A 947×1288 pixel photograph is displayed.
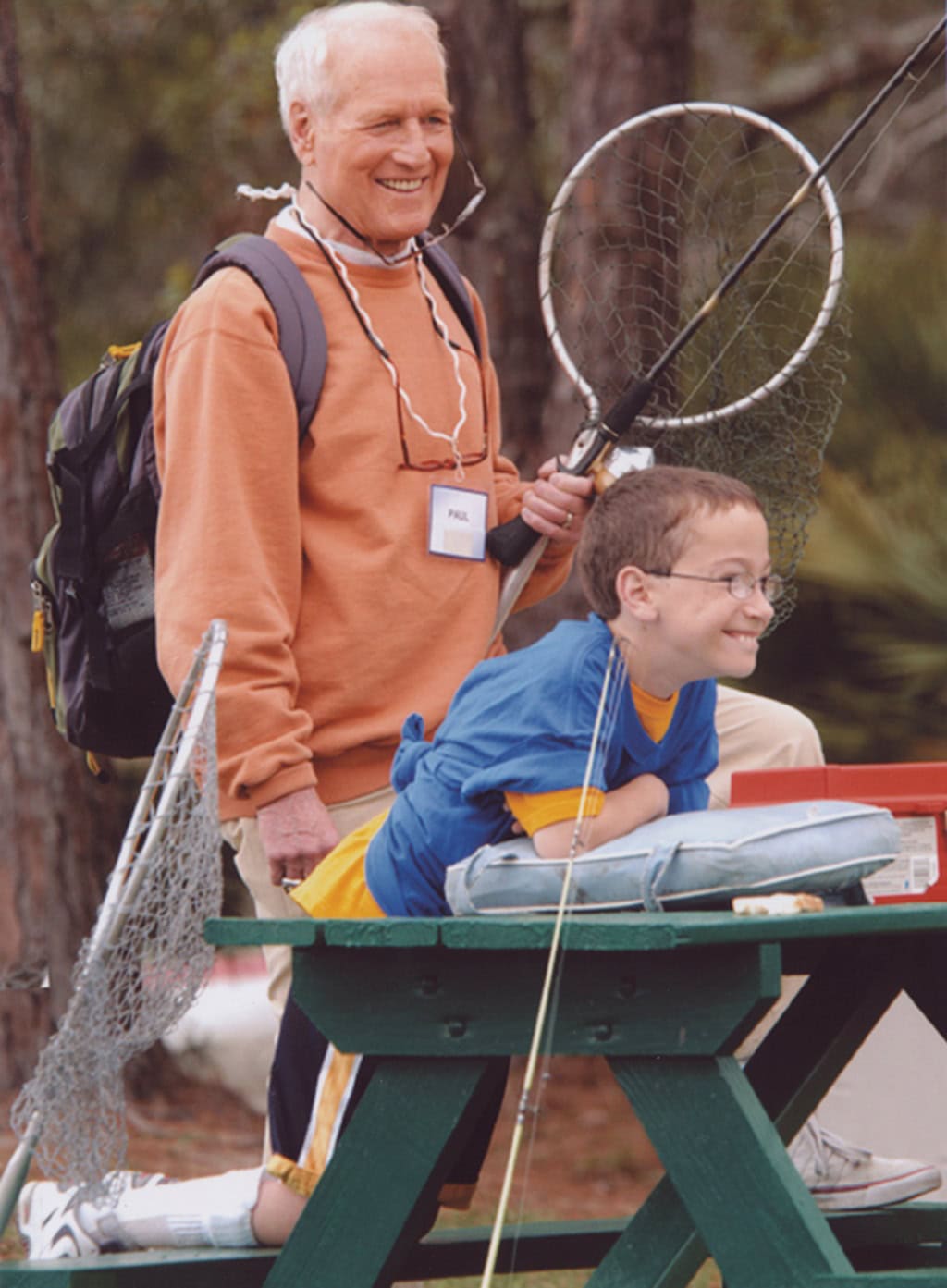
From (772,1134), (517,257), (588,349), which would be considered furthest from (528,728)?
(517,257)

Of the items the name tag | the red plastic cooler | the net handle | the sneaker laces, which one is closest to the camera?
the net handle

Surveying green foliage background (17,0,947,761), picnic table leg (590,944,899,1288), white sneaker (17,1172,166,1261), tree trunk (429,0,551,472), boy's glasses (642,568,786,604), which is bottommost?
white sneaker (17,1172,166,1261)

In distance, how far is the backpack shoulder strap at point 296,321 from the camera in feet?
12.1

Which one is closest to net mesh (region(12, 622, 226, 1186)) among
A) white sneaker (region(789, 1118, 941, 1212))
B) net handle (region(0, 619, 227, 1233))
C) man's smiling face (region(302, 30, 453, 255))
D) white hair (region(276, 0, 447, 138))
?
net handle (region(0, 619, 227, 1233))

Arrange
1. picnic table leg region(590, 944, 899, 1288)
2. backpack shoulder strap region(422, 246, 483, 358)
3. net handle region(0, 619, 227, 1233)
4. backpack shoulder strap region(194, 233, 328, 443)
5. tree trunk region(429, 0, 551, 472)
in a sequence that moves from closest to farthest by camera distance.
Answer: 1. net handle region(0, 619, 227, 1233)
2. picnic table leg region(590, 944, 899, 1288)
3. backpack shoulder strap region(194, 233, 328, 443)
4. backpack shoulder strap region(422, 246, 483, 358)
5. tree trunk region(429, 0, 551, 472)

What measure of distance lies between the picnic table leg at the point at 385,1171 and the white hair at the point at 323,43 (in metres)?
1.80

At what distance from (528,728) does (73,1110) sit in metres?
0.80

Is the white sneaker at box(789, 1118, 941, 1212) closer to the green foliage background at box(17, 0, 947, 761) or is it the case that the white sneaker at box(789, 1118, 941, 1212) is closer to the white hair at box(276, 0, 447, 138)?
the white hair at box(276, 0, 447, 138)

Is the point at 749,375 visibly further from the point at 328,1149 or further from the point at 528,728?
the point at 328,1149

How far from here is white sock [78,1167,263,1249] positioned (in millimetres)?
3365

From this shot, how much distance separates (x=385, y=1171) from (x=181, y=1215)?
698 millimetres

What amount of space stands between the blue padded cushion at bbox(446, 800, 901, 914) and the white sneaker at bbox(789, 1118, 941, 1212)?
43.0 inches

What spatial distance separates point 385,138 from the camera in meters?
3.77

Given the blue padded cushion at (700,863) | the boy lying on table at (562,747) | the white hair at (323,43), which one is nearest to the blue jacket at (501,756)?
the boy lying on table at (562,747)
